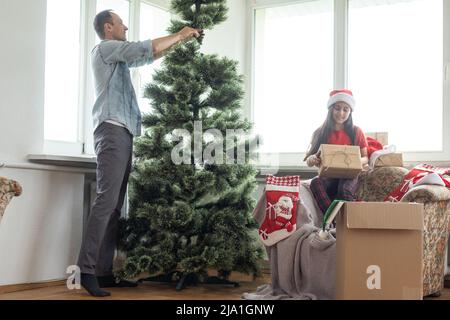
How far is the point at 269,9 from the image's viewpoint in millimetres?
5094

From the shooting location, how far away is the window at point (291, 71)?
4.82 m

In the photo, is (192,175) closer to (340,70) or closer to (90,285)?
(90,285)

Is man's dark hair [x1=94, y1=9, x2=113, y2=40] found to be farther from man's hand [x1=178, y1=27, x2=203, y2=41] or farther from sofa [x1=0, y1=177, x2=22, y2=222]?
sofa [x1=0, y1=177, x2=22, y2=222]

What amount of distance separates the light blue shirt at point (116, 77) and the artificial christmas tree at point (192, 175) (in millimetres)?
204

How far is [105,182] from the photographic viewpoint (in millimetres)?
3426

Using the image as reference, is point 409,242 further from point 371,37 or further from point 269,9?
point 269,9

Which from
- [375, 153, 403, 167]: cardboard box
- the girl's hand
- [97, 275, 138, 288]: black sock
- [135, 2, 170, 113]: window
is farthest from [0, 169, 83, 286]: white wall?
[375, 153, 403, 167]: cardboard box

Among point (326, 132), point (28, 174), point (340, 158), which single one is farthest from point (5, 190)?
point (326, 132)

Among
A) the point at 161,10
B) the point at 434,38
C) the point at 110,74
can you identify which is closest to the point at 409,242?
the point at 110,74

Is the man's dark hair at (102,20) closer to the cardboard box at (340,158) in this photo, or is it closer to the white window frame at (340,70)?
the cardboard box at (340,158)

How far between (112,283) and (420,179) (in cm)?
173

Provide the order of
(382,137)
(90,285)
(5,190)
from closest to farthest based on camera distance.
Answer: (5,190) < (90,285) < (382,137)

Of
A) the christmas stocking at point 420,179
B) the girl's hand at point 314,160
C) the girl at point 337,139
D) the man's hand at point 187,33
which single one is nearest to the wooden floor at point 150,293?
the christmas stocking at point 420,179

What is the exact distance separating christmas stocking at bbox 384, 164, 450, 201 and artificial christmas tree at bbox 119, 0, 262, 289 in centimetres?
79
